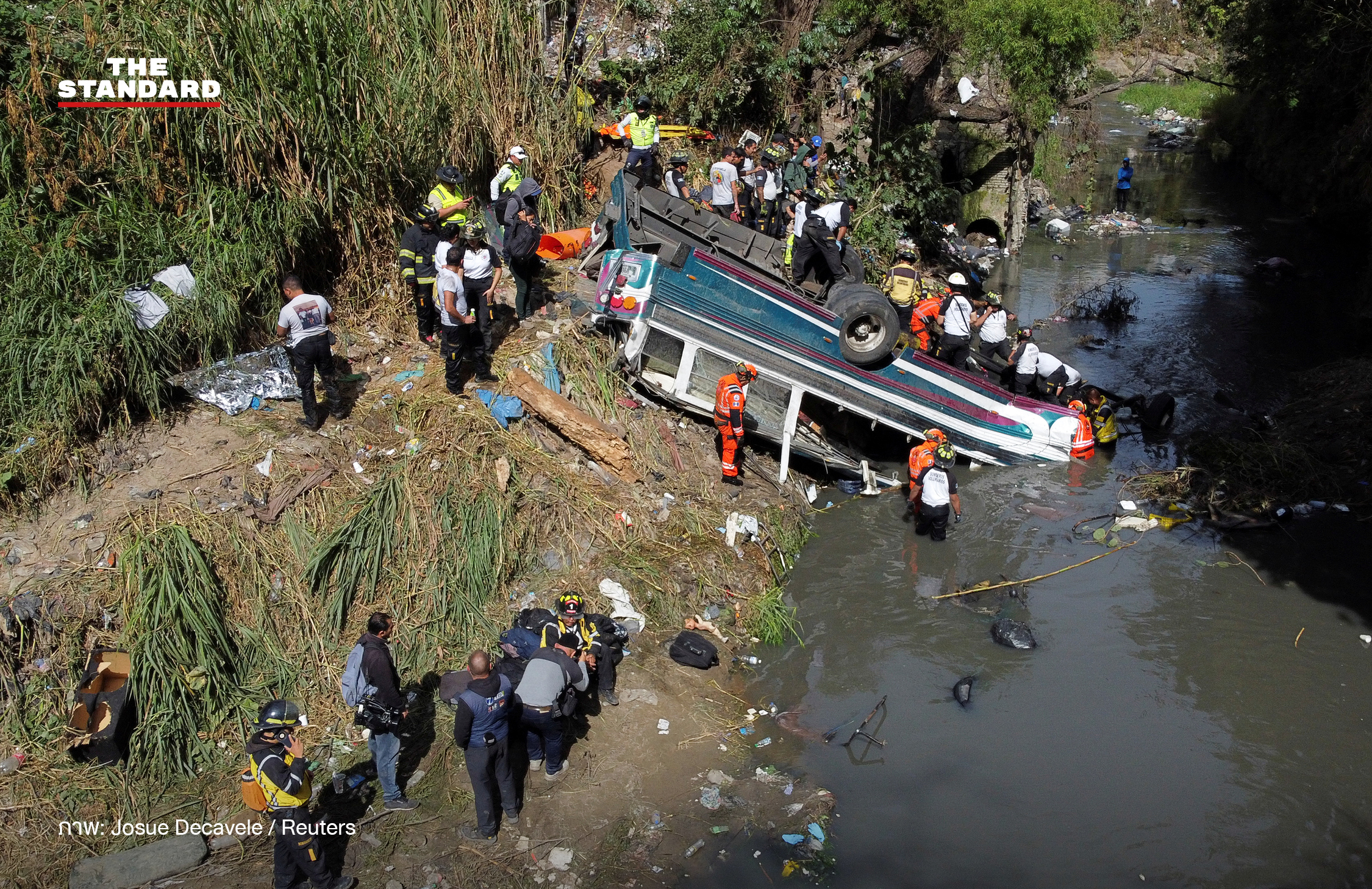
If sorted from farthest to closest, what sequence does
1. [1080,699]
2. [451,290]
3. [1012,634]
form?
[451,290] → [1012,634] → [1080,699]

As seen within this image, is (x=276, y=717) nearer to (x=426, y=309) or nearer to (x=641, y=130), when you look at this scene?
(x=426, y=309)

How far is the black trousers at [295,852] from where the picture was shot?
17.2 ft

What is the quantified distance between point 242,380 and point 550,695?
4.47 metres

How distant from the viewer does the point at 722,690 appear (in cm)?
727

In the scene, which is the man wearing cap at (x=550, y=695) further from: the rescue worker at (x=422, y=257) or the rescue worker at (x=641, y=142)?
the rescue worker at (x=641, y=142)

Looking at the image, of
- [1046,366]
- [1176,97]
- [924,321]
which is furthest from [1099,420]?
[1176,97]

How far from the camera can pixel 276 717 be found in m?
5.21

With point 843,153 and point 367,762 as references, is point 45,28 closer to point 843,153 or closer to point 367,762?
point 367,762

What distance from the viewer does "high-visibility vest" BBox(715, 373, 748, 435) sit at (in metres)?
8.64

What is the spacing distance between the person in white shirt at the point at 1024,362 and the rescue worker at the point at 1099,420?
76cm

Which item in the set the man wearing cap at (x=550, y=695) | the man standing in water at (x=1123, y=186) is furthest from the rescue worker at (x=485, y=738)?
the man standing in water at (x=1123, y=186)

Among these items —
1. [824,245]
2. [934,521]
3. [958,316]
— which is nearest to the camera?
[934,521]

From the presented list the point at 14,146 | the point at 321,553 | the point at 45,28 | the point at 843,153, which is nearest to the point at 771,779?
the point at 321,553

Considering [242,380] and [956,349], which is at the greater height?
[956,349]
